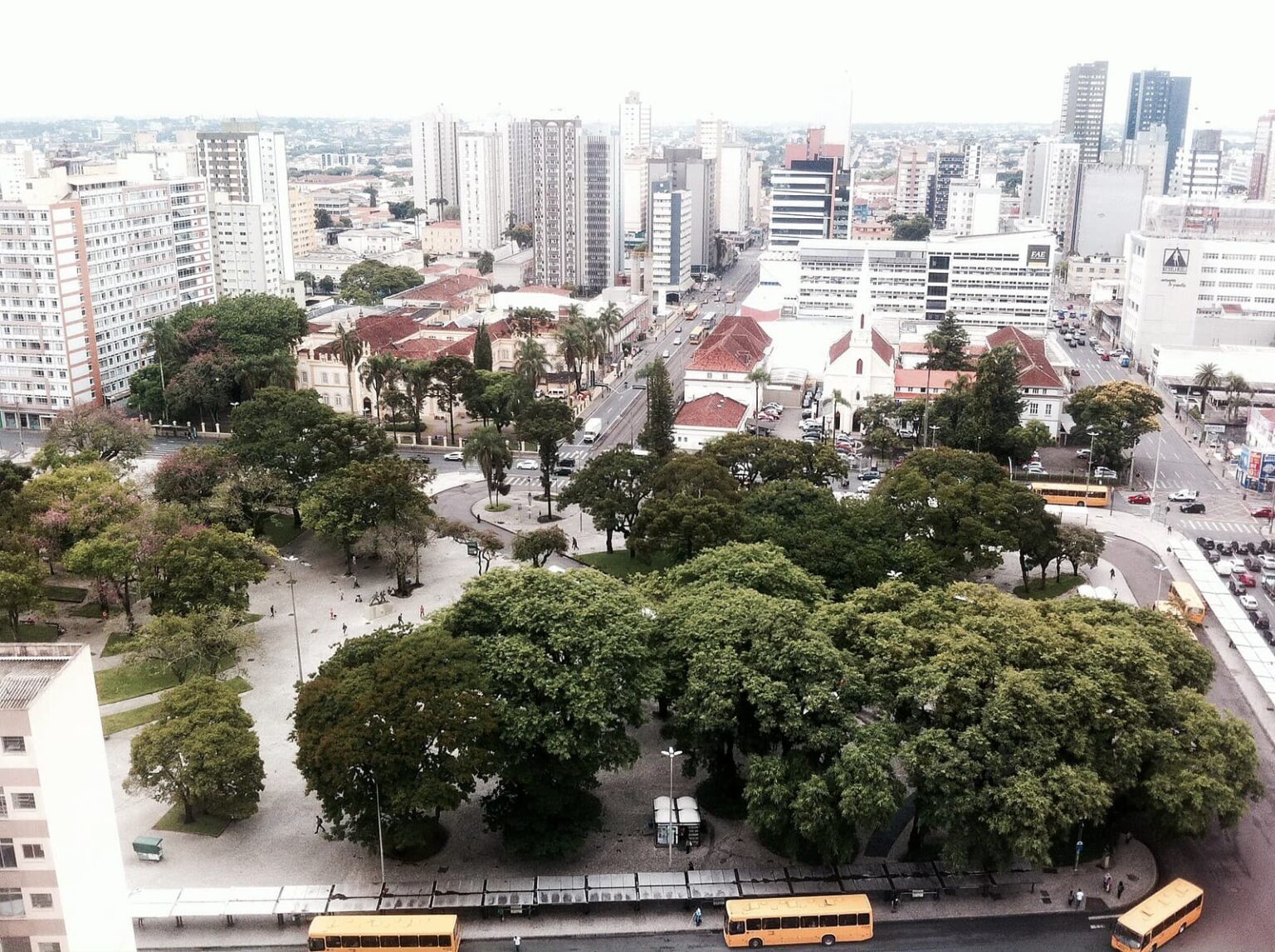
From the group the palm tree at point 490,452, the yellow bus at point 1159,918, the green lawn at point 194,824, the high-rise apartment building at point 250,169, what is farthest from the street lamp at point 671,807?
the high-rise apartment building at point 250,169

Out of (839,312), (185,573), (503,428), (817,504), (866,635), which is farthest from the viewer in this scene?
(839,312)

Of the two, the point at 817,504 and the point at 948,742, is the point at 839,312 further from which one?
the point at 948,742

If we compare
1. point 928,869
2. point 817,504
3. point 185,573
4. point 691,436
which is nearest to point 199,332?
point 691,436

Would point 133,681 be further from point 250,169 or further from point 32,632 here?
point 250,169

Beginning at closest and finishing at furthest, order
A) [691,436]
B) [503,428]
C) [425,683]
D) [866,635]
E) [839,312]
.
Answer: [425,683], [866,635], [691,436], [503,428], [839,312]

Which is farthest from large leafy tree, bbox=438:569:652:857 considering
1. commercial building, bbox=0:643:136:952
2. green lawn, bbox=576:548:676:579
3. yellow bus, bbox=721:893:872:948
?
green lawn, bbox=576:548:676:579

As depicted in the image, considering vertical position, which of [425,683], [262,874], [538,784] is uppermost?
[425,683]

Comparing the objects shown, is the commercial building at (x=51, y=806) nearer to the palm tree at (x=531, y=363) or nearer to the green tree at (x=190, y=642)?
the green tree at (x=190, y=642)

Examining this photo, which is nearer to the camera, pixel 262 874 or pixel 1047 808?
pixel 1047 808

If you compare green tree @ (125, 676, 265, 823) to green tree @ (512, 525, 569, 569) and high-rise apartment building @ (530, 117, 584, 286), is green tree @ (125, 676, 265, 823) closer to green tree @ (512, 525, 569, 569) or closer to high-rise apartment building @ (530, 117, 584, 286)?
green tree @ (512, 525, 569, 569)
